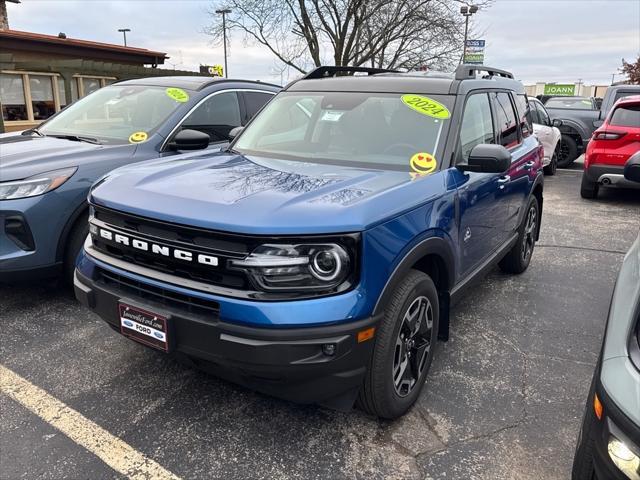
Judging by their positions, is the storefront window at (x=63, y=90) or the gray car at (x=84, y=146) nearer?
the gray car at (x=84, y=146)

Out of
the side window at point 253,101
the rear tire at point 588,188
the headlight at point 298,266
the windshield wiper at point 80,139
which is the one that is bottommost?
the rear tire at point 588,188

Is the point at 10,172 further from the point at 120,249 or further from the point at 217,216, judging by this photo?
the point at 217,216

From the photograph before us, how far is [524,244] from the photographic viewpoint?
507cm

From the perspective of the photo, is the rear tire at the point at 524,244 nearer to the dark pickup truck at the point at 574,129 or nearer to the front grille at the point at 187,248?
the front grille at the point at 187,248

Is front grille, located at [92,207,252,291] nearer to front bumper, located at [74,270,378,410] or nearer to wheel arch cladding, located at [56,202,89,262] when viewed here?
front bumper, located at [74,270,378,410]

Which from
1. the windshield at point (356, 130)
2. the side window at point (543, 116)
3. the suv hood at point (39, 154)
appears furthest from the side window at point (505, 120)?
the side window at point (543, 116)

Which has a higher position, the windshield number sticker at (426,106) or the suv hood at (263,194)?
the windshield number sticker at (426,106)

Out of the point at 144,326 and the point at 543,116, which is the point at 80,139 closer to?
the point at 144,326

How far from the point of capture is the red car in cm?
789

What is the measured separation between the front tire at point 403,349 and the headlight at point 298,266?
0.41 metres

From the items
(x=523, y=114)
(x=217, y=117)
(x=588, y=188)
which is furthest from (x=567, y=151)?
(x=217, y=117)

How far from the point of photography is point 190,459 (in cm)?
243

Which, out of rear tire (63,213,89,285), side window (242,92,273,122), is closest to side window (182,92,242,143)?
side window (242,92,273,122)

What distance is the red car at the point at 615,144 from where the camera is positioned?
311 inches
